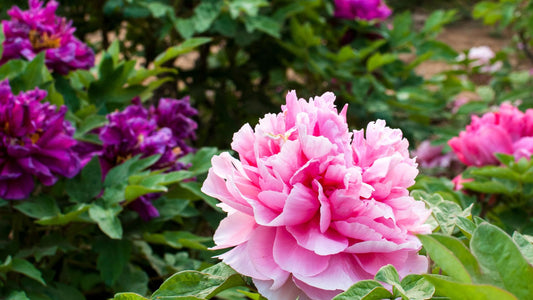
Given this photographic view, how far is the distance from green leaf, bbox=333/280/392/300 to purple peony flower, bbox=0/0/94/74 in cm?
102

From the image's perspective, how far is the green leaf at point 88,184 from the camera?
1.05m

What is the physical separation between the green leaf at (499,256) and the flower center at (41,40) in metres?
1.14

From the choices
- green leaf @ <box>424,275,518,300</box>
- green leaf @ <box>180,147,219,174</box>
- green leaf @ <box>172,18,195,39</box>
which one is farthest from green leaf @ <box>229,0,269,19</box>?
green leaf @ <box>424,275,518,300</box>

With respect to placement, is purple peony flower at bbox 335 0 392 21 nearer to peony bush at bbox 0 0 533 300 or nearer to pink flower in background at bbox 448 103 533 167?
peony bush at bbox 0 0 533 300

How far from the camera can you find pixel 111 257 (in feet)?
3.53

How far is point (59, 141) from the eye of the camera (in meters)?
1.03

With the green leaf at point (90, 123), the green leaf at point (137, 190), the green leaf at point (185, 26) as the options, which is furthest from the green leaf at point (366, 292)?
the green leaf at point (185, 26)

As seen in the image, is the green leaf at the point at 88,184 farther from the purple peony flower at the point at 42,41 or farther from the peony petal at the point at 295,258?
the peony petal at the point at 295,258

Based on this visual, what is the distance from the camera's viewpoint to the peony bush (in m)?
0.51

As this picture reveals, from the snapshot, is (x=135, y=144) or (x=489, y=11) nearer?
(x=135, y=144)

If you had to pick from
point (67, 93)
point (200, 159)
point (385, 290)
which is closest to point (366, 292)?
point (385, 290)

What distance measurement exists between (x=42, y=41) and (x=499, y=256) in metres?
1.16

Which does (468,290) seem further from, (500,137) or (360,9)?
(360,9)

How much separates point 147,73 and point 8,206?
1.39 feet
